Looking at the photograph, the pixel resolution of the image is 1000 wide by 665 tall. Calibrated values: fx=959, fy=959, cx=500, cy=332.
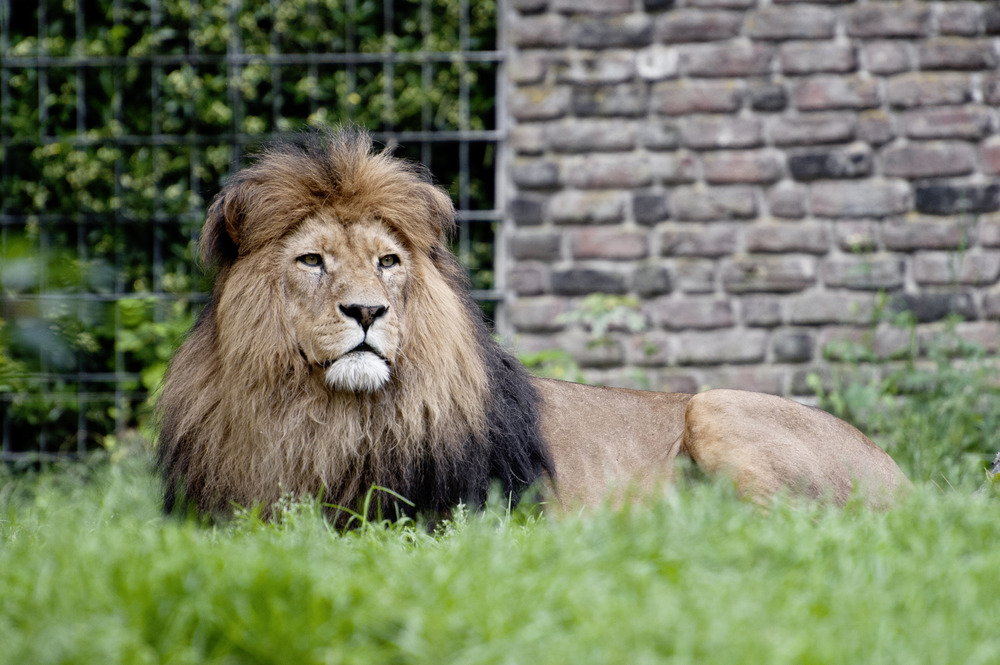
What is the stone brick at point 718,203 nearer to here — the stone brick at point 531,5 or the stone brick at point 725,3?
the stone brick at point 725,3

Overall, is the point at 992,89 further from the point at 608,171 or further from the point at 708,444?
the point at 708,444

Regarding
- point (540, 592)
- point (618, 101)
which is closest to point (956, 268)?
point (618, 101)

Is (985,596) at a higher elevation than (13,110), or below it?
below

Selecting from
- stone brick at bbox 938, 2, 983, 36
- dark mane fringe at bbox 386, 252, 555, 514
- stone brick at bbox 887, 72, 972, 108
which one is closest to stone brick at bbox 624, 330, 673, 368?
stone brick at bbox 887, 72, 972, 108

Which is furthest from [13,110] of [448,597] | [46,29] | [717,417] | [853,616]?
[853,616]

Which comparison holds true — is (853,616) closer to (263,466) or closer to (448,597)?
(448,597)

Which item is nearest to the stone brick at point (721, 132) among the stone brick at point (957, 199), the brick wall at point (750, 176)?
the brick wall at point (750, 176)

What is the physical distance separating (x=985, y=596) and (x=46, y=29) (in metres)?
5.79

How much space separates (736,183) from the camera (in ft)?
17.5

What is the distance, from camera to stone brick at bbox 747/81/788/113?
5.31 meters

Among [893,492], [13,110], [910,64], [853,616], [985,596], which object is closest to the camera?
[853,616]

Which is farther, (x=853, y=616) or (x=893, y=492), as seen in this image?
(x=893, y=492)

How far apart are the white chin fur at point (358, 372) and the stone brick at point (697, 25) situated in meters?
3.25

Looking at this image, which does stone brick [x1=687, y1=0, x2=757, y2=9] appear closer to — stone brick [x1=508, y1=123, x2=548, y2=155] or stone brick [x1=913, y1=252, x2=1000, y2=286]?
stone brick [x1=508, y1=123, x2=548, y2=155]
